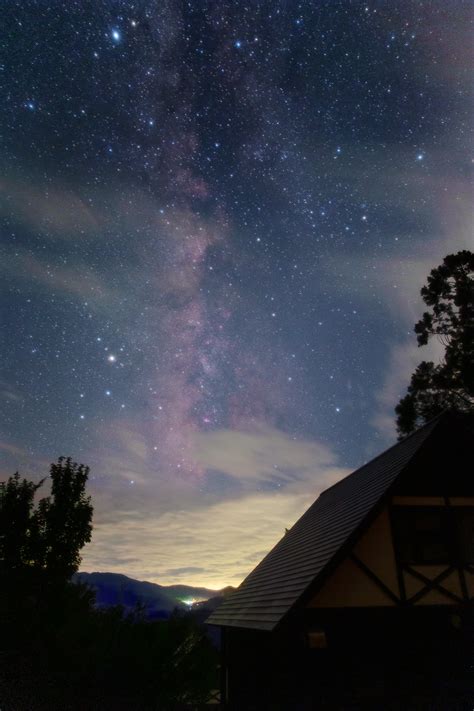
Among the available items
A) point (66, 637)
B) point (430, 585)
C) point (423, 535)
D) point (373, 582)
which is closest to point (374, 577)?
point (373, 582)

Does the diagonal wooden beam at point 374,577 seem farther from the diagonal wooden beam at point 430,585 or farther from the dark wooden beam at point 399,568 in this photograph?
the diagonal wooden beam at point 430,585

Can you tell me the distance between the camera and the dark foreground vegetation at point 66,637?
1352 cm

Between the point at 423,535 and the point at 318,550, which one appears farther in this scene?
the point at 318,550

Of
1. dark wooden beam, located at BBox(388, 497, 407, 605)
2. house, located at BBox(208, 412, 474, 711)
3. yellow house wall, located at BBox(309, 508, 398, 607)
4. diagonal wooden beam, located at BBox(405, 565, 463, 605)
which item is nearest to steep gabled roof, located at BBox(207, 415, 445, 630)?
house, located at BBox(208, 412, 474, 711)

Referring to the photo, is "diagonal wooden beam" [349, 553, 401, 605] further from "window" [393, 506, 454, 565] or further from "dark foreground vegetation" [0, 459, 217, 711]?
"dark foreground vegetation" [0, 459, 217, 711]

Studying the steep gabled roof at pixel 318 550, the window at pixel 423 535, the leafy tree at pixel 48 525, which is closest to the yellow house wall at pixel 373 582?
the window at pixel 423 535

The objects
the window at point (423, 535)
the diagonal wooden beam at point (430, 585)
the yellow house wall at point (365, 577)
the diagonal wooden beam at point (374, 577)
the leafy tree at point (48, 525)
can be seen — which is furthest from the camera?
the leafy tree at point (48, 525)

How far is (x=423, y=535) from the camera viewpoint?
31.1ft

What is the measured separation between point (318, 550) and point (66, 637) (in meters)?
11.4

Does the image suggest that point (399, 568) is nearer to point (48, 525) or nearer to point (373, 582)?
point (373, 582)

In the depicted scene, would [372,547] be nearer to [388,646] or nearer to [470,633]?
[388,646]

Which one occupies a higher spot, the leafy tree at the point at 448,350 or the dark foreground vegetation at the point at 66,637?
the leafy tree at the point at 448,350

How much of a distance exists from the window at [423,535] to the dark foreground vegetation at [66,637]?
872cm

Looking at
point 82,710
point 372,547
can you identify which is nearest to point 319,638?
point 372,547
